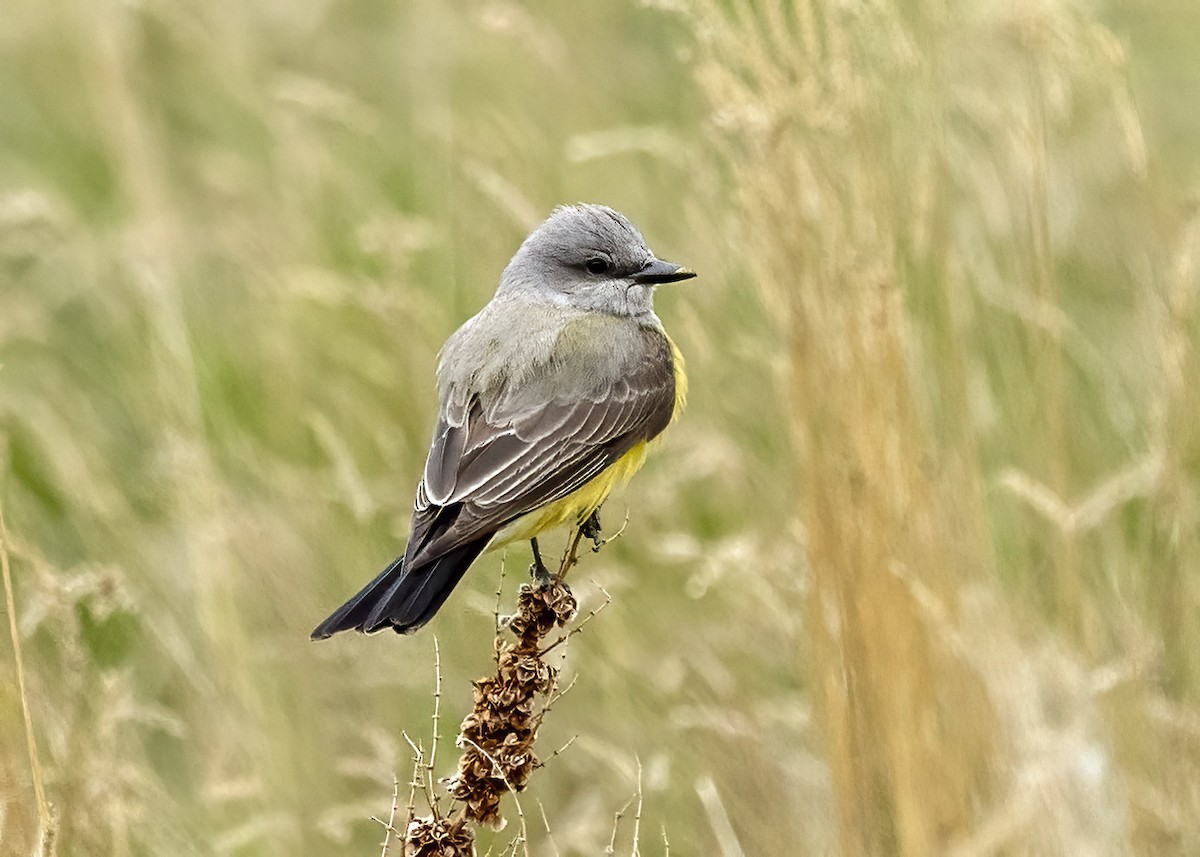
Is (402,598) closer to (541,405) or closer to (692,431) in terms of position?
(541,405)

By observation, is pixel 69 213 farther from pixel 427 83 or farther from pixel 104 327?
pixel 427 83

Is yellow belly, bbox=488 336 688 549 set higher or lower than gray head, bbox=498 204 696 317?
lower

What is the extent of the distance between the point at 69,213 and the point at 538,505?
2.87 m

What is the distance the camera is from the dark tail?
3174 millimetres

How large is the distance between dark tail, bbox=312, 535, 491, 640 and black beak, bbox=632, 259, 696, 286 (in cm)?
111

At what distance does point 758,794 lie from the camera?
4223 millimetres

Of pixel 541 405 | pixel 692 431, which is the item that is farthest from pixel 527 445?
pixel 692 431

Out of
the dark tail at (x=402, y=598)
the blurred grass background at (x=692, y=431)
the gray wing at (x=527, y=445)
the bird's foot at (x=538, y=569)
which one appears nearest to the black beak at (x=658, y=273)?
the blurred grass background at (x=692, y=431)

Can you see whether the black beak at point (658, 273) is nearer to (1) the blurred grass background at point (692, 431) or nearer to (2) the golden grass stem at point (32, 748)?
(1) the blurred grass background at point (692, 431)

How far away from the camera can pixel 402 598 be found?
327 centimetres

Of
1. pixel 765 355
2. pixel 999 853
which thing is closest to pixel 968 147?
pixel 765 355

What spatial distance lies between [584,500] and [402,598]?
765 mm

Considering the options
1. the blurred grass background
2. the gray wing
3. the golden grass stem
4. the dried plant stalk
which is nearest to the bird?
the gray wing

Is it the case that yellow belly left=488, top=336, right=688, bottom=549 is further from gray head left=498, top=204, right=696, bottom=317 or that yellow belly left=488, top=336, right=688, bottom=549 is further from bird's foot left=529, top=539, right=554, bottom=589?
gray head left=498, top=204, right=696, bottom=317
